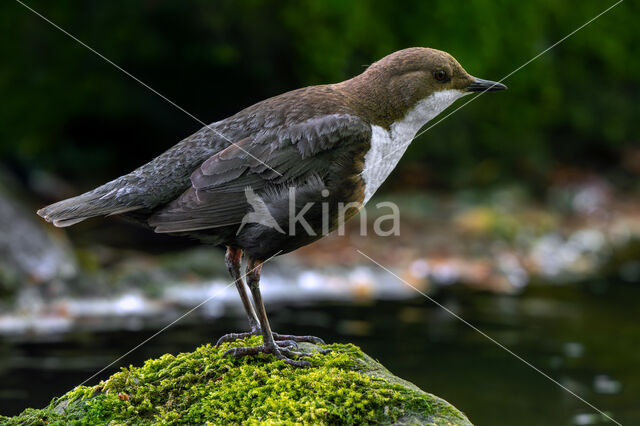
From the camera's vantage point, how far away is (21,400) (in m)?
6.40

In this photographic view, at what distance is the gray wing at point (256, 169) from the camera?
4.28 meters

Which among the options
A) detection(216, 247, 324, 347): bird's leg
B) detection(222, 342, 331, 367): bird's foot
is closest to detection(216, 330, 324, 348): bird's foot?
detection(216, 247, 324, 347): bird's leg

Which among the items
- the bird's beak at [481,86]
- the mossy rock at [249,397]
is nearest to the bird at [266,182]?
the mossy rock at [249,397]

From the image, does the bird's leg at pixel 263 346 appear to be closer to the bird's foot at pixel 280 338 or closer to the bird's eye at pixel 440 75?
the bird's foot at pixel 280 338

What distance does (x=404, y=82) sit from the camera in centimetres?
466

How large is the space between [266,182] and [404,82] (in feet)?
3.47

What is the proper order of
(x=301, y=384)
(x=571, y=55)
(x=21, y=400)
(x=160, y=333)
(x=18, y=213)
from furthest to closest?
(x=571, y=55), (x=18, y=213), (x=160, y=333), (x=21, y=400), (x=301, y=384)

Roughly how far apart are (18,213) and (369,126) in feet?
20.4

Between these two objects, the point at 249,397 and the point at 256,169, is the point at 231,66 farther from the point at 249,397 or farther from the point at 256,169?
the point at 249,397

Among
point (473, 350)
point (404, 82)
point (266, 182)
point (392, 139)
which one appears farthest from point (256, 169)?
point (473, 350)

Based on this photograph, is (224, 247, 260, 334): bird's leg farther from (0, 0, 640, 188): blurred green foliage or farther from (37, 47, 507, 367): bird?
(0, 0, 640, 188): blurred green foliage

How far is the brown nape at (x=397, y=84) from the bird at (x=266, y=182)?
0.03 feet

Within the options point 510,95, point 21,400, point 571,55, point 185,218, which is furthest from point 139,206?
point 571,55

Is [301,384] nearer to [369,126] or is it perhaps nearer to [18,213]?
[369,126]
